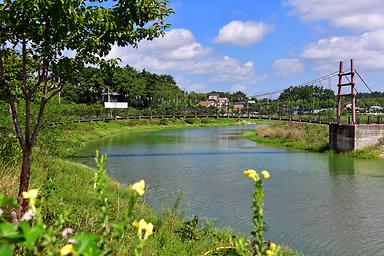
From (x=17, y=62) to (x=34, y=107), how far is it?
22.1 feet

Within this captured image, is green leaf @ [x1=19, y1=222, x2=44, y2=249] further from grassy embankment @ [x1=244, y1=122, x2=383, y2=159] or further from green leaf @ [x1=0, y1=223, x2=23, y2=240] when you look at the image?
grassy embankment @ [x1=244, y1=122, x2=383, y2=159]

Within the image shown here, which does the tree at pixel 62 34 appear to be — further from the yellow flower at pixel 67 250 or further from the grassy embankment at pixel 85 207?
the yellow flower at pixel 67 250

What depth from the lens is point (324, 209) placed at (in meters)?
15.9

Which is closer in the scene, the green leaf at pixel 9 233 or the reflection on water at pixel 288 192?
the green leaf at pixel 9 233

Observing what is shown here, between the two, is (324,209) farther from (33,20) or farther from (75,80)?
(33,20)

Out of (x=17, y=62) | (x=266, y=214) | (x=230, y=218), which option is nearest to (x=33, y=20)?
(x=17, y=62)

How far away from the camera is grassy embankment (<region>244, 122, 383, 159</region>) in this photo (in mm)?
34281

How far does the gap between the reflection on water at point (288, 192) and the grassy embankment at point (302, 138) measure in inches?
120

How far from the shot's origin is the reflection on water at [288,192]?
40.9 ft

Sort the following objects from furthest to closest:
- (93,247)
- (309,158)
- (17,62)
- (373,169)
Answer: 1. (309,158)
2. (373,169)
3. (17,62)
4. (93,247)

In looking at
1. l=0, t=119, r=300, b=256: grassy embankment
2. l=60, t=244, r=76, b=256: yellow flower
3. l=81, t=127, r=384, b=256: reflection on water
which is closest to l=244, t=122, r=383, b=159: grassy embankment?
l=81, t=127, r=384, b=256: reflection on water

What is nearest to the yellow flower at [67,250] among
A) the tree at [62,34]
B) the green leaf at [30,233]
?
the green leaf at [30,233]

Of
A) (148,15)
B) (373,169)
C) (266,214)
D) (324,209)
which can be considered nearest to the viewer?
(148,15)

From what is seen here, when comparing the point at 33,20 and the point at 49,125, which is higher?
the point at 33,20
